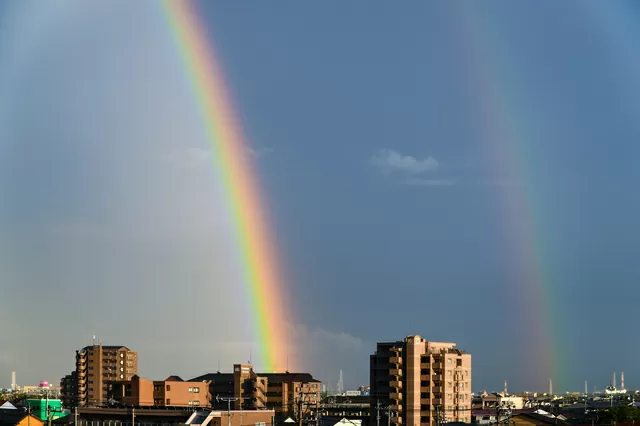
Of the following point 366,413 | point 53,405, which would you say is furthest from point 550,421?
point 53,405

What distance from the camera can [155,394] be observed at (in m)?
110

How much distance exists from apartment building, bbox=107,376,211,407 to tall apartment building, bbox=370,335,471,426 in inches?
1086

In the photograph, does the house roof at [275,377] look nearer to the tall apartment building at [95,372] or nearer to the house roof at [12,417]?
the tall apartment building at [95,372]

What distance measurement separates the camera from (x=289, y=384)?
412 feet

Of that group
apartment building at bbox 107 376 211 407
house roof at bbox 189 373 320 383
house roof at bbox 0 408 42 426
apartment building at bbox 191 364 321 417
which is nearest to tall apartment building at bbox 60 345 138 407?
house roof at bbox 189 373 320 383

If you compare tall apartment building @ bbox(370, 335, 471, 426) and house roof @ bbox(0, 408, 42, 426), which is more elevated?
tall apartment building @ bbox(370, 335, 471, 426)

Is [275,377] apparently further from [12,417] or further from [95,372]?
[12,417]

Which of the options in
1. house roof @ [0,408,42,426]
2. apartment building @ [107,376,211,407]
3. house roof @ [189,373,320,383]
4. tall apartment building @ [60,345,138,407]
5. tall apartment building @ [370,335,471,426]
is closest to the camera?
house roof @ [0,408,42,426]

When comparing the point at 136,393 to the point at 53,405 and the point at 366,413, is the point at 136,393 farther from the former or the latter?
the point at 366,413

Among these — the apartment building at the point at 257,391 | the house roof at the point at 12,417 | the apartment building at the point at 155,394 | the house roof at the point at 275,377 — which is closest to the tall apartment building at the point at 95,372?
the house roof at the point at 275,377

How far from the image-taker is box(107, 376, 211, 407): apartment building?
10862 centimetres

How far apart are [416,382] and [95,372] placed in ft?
247

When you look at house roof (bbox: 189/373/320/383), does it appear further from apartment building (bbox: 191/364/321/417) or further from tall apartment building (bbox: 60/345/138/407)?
tall apartment building (bbox: 60/345/138/407)

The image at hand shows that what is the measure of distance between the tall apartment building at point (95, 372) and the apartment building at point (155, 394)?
115 feet
